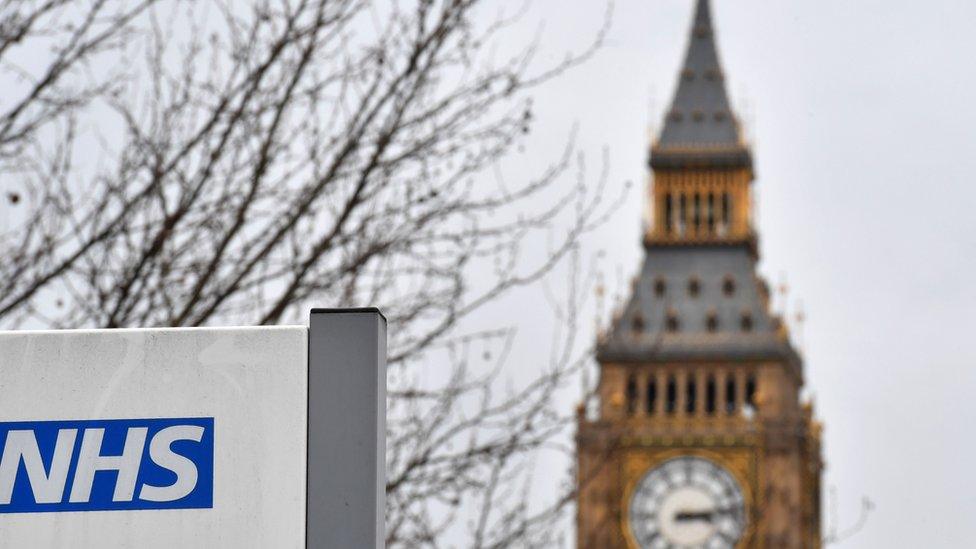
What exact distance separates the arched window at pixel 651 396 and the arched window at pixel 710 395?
1.83 metres

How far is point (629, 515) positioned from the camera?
9306 cm

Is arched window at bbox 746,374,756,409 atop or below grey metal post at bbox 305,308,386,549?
atop

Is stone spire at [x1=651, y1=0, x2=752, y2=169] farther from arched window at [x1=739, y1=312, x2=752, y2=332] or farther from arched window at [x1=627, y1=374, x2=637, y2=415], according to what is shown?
arched window at [x1=627, y1=374, x2=637, y2=415]

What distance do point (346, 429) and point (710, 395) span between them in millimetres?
92677

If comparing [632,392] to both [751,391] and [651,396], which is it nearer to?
[651,396]

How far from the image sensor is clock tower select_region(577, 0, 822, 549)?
92750 mm

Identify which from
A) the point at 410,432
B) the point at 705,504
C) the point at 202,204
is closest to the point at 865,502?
the point at 410,432

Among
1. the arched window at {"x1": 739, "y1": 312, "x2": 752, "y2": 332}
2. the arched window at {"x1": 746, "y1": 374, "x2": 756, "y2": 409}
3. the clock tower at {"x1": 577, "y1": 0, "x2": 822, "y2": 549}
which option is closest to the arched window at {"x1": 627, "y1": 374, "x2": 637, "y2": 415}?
the clock tower at {"x1": 577, "y1": 0, "x2": 822, "y2": 549}

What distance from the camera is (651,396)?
9594cm

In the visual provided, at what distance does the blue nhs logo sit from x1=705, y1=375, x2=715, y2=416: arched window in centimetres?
9210

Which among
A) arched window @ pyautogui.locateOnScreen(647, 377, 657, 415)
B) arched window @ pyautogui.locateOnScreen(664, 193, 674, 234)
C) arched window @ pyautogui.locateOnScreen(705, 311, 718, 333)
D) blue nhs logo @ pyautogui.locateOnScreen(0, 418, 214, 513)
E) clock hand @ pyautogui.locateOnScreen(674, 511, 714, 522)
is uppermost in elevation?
arched window @ pyautogui.locateOnScreen(664, 193, 674, 234)

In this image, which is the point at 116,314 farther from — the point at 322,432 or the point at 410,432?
the point at 322,432

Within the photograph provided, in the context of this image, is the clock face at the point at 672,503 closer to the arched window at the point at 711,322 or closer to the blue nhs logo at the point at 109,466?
the arched window at the point at 711,322

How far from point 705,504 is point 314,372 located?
89.7 m
